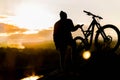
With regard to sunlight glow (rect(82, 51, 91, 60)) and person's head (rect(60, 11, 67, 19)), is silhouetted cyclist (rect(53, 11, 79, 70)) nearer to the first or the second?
person's head (rect(60, 11, 67, 19))

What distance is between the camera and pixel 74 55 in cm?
1697

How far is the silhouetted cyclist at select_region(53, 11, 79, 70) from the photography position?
1583cm

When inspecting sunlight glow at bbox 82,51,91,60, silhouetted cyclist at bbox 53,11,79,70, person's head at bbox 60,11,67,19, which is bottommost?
sunlight glow at bbox 82,51,91,60

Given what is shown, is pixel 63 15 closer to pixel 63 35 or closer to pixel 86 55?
pixel 63 35

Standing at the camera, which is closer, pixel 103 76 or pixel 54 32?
pixel 103 76

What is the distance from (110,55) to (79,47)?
247cm

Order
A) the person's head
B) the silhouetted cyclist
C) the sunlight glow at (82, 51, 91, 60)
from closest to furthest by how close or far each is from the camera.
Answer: the person's head
the silhouetted cyclist
the sunlight glow at (82, 51, 91, 60)

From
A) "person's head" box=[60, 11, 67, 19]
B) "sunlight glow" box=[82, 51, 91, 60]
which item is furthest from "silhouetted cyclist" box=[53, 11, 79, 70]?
"sunlight glow" box=[82, 51, 91, 60]

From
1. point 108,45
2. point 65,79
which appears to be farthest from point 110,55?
point 65,79

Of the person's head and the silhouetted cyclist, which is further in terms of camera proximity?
the silhouetted cyclist

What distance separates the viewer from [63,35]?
1606cm

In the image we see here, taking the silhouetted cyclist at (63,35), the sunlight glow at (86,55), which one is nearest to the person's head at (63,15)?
the silhouetted cyclist at (63,35)

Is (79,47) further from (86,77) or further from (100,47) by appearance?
(86,77)

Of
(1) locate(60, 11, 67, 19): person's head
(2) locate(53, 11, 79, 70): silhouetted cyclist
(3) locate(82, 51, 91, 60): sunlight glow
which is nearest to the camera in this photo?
(1) locate(60, 11, 67, 19): person's head
